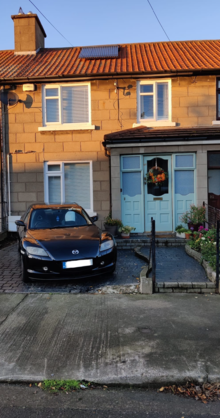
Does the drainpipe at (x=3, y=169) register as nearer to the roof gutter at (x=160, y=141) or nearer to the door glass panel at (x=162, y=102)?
the roof gutter at (x=160, y=141)

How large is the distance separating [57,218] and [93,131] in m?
5.01

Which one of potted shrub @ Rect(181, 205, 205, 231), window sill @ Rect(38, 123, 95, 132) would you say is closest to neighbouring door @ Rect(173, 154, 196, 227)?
potted shrub @ Rect(181, 205, 205, 231)

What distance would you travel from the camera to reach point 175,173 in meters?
10.9

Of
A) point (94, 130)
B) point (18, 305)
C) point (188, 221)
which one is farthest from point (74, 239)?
point (94, 130)

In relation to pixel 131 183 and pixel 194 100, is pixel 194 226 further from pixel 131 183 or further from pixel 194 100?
pixel 194 100

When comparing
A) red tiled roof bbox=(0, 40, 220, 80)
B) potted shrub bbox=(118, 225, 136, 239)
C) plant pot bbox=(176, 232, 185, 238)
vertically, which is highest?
red tiled roof bbox=(0, 40, 220, 80)

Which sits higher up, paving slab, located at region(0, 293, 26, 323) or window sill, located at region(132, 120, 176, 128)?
window sill, located at region(132, 120, 176, 128)

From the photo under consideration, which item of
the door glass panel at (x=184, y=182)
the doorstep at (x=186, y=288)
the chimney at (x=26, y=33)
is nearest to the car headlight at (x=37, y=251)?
the doorstep at (x=186, y=288)

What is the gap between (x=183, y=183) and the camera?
10914 mm

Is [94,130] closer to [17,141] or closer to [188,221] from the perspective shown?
[17,141]

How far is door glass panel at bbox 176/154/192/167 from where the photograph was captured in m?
10.8

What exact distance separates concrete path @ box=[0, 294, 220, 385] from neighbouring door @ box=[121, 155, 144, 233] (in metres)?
5.31

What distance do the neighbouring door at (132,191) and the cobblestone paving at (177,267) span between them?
1.78 meters

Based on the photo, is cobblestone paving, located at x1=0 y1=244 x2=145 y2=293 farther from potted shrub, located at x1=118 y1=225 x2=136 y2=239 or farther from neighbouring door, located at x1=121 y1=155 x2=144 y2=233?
neighbouring door, located at x1=121 y1=155 x2=144 y2=233
